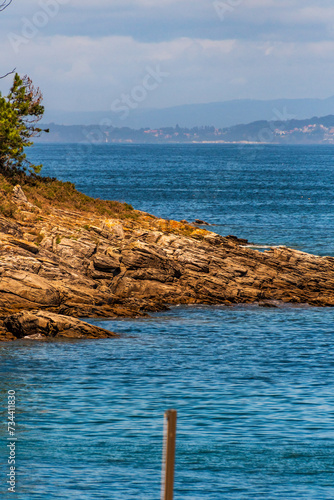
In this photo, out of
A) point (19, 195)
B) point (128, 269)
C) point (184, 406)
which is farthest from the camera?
point (19, 195)

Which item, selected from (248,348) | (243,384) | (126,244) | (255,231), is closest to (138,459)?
(243,384)

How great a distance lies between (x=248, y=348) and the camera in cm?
3316

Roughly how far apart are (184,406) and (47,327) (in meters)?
11.4

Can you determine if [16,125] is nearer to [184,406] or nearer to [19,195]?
[19,195]

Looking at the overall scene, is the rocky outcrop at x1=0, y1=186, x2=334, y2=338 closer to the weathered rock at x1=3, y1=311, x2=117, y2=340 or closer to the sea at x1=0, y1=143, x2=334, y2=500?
the weathered rock at x1=3, y1=311, x2=117, y2=340

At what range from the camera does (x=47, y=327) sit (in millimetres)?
33438

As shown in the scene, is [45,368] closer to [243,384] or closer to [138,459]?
[243,384]

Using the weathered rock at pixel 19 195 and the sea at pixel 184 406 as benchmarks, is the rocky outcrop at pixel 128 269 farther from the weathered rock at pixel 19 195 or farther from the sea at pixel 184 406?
the sea at pixel 184 406

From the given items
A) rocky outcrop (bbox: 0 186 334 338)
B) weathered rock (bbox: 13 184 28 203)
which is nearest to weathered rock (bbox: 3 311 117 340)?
rocky outcrop (bbox: 0 186 334 338)

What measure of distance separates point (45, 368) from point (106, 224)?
22.0 metres

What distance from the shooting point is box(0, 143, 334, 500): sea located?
1819cm

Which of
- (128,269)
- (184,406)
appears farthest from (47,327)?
(184,406)

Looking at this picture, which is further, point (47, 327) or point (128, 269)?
point (128, 269)

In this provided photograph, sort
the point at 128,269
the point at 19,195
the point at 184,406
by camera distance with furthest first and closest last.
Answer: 1. the point at 19,195
2. the point at 128,269
3. the point at 184,406
